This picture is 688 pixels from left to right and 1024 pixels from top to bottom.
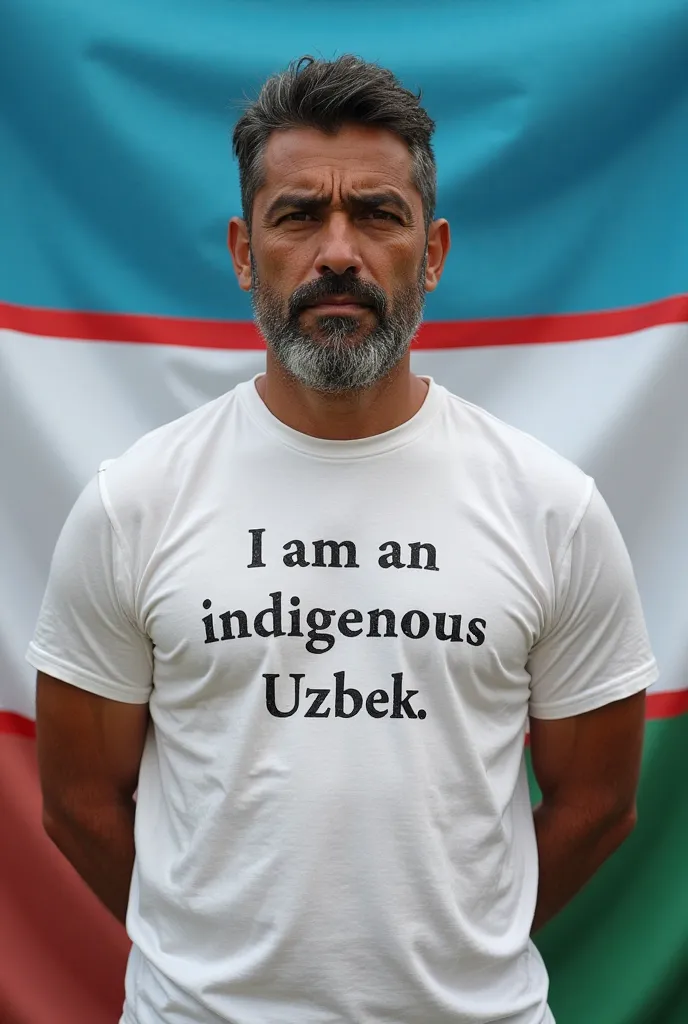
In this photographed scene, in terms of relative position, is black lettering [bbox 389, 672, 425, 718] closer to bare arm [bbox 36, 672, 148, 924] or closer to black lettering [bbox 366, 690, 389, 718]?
black lettering [bbox 366, 690, 389, 718]

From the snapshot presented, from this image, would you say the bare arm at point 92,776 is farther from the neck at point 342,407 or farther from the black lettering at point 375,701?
the neck at point 342,407

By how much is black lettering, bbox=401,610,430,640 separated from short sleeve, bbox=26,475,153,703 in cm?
35

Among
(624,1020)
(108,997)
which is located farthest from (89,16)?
(624,1020)

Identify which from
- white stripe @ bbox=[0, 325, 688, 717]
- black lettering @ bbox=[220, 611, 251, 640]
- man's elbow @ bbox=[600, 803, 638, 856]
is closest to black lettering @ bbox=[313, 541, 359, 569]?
black lettering @ bbox=[220, 611, 251, 640]

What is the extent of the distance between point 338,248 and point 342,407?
0.70 feet

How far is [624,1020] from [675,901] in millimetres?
242

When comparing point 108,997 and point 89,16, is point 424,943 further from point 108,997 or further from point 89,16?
point 89,16

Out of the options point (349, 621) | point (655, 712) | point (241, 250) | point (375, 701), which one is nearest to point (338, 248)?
point (241, 250)

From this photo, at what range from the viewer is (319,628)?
4.95ft

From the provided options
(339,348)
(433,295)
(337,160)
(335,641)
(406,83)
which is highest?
(406,83)

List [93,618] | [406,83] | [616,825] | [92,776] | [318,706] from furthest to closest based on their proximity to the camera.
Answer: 1. [406,83]
2. [616,825]
3. [92,776]
4. [93,618]
5. [318,706]

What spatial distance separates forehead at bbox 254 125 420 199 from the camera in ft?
5.14

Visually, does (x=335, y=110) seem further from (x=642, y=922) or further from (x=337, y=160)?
(x=642, y=922)

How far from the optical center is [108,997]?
224cm
